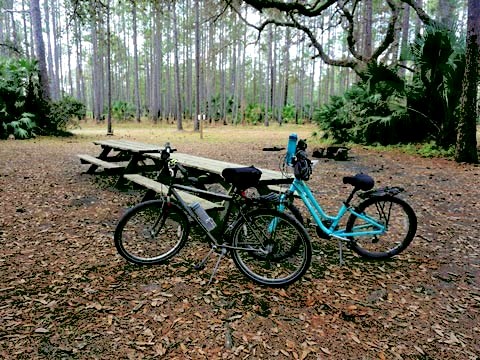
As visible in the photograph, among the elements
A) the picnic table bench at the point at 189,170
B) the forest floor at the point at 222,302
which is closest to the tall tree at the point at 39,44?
the picnic table bench at the point at 189,170

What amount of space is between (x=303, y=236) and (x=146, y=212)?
148 centimetres

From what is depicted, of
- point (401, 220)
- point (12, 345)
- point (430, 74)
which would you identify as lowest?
point (12, 345)

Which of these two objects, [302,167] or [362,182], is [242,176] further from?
[362,182]

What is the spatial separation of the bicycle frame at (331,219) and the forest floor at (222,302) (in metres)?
0.30

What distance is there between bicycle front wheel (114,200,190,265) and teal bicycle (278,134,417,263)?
3.30 feet

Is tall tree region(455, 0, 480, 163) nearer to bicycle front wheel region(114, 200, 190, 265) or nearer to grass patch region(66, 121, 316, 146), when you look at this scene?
grass patch region(66, 121, 316, 146)

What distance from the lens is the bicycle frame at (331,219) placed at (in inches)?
134

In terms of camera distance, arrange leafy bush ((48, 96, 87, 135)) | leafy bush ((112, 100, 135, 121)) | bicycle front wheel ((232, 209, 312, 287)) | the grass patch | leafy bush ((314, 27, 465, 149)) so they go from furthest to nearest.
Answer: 1. leafy bush ((112, 100, 135, 121))
2. leafy bush ((48, 96, 87, 135))
3. the grass patch
4. leafy bush ((314, 27, 465, 149))
5. bicycle front wheel ((232, 209, 312, 287))

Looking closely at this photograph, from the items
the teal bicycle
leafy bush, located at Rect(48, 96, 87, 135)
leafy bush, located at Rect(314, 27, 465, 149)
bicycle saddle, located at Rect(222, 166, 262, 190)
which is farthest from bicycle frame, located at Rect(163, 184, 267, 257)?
leafy bush, located at Rect(48, 96, 87, 135)

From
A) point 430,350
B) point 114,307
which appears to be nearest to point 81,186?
point 114,307

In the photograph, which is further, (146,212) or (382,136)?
(382,136)

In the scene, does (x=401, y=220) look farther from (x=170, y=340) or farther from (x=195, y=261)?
(x=170, y=340)

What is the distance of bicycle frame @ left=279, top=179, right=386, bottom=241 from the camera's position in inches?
134

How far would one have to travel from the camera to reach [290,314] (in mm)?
2613
